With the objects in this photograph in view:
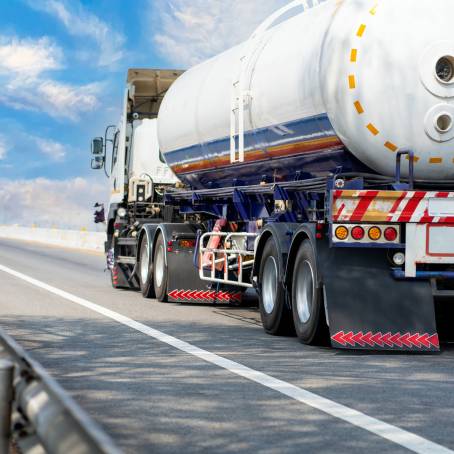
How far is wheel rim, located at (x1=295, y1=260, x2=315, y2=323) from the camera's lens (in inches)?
456

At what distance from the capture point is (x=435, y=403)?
26.0 ft

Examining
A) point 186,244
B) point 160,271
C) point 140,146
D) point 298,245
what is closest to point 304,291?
point 298,245

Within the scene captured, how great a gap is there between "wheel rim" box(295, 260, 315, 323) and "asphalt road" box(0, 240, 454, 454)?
34 centimetres

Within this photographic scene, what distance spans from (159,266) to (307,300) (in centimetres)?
661

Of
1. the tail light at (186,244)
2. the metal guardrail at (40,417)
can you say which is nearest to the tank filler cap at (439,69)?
the metal guardrail at (40,417)

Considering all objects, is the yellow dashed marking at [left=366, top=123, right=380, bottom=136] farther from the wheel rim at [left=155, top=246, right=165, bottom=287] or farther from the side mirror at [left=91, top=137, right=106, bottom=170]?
the side mirror at [left=91, top=137, right=106, bottom=170]

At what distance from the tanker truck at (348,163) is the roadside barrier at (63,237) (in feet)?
93.1

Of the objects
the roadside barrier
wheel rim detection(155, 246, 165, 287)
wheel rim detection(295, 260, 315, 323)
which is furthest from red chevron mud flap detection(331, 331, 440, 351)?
the roadside barrier

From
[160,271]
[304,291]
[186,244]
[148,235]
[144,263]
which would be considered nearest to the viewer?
[304,291]

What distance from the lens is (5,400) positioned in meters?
4.17

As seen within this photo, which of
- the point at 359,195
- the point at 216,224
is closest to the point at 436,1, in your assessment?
the point at 359,195

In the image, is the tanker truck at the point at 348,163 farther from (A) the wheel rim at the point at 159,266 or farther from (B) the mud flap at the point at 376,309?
(A) the wheel rim at the point at 159,266

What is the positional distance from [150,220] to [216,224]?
3785 millimetres

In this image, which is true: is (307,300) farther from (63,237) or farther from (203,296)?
(63,237)
